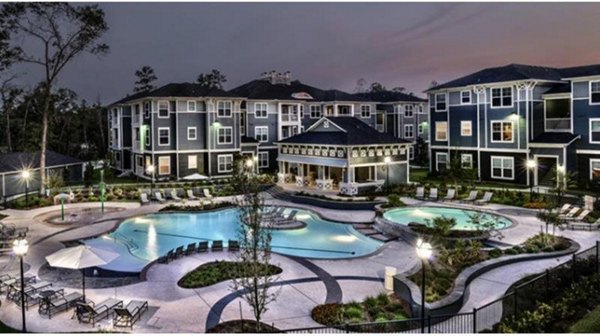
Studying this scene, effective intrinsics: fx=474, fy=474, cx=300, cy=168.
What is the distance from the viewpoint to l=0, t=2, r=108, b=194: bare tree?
30.1 meters

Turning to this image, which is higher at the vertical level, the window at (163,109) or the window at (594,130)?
the window at (163,109)

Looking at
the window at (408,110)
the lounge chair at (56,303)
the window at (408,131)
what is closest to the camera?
the lounge chair at (56,303)

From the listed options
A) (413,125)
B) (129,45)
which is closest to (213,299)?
(129,45)

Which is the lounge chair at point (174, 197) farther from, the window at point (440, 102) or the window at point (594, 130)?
the window at point (594, 130)

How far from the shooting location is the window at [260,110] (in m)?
45.1

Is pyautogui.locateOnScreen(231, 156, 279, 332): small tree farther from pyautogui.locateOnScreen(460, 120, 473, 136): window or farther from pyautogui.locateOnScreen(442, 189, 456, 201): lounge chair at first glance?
pyautogui.locateOnScreen(460, 120, 473, 136): window

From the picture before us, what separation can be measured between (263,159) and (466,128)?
18715mm

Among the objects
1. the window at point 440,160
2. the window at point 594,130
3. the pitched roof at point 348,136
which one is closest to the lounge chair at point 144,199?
the pitched roof at point 348,136

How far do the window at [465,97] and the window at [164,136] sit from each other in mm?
24143

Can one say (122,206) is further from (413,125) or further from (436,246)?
(413,125)

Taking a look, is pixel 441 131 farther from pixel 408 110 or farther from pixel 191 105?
pixel 191 105

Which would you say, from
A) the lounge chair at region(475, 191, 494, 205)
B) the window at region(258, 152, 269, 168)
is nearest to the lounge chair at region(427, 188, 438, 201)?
the lounge chair at region(475, 191, 494, 205)

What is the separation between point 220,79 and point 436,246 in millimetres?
60025

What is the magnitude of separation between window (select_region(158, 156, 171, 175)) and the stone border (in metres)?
29.1
